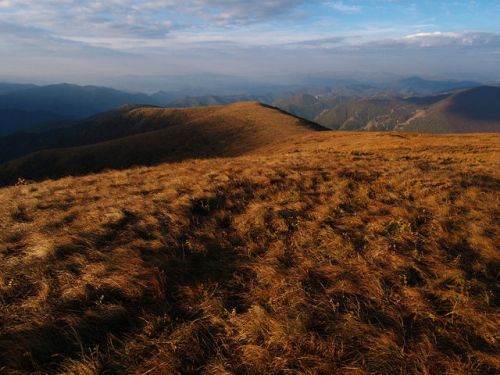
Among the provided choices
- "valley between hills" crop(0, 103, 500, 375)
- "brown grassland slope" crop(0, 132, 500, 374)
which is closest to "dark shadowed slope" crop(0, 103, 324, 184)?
"valley between hills" crop(0, 103, 500, 375)

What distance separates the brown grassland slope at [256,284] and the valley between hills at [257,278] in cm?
3

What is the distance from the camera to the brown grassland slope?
12.6 ft

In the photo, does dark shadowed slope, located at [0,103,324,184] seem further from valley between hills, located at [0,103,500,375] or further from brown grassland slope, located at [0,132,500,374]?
brown grassland slope, located at [0,132,500,374]

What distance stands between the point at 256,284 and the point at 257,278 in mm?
166

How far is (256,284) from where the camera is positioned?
5320mm

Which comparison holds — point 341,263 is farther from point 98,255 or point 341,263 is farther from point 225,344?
point 98,255

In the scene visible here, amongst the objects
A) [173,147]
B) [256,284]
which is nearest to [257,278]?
[256,284]

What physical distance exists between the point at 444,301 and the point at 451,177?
7.61 metres

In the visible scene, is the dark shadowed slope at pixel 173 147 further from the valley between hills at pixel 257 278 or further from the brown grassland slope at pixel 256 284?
the brown grassland slope at pixel 256 284

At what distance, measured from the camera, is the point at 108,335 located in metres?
4.17

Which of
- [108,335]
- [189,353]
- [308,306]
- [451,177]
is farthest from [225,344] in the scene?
[451,177]

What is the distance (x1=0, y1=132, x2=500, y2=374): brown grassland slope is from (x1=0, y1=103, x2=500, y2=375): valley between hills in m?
0.03

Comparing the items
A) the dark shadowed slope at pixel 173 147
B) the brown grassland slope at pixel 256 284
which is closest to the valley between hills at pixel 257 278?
the brown grassland slope at pixel 256 284

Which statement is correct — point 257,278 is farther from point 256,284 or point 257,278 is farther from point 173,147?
point 173,147
